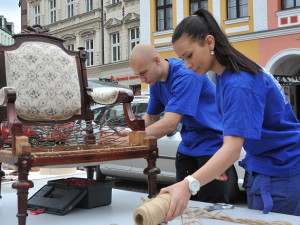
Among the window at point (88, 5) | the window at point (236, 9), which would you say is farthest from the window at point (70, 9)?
the window at point (236, 9)

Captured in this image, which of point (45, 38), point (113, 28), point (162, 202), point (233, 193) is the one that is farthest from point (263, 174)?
point (113, 28)

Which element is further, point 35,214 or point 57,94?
point 57,94

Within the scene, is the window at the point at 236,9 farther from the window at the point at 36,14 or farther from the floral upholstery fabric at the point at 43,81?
the window at the point at 36,14

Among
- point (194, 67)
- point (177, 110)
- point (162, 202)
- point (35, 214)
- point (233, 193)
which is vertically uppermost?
point (194, 67)

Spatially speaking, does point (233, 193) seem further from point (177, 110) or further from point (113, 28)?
point (113, 28)

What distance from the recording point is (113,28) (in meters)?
17.3

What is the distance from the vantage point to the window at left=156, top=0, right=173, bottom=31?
515 inches

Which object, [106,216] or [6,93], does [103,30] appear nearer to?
[6,93]

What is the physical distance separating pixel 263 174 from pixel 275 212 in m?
0.15

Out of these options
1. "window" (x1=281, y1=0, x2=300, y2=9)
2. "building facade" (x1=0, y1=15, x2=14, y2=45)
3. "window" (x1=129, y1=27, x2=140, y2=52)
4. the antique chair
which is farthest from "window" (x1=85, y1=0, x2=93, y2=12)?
"building facade" (x1=0, y1=15, x2=14, y2=45)

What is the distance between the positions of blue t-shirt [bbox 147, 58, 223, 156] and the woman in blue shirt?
342 mm

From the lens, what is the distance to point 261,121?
4.24 ft

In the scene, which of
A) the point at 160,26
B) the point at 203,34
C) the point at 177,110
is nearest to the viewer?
the point at 203,34

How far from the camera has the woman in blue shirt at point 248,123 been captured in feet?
4.02
